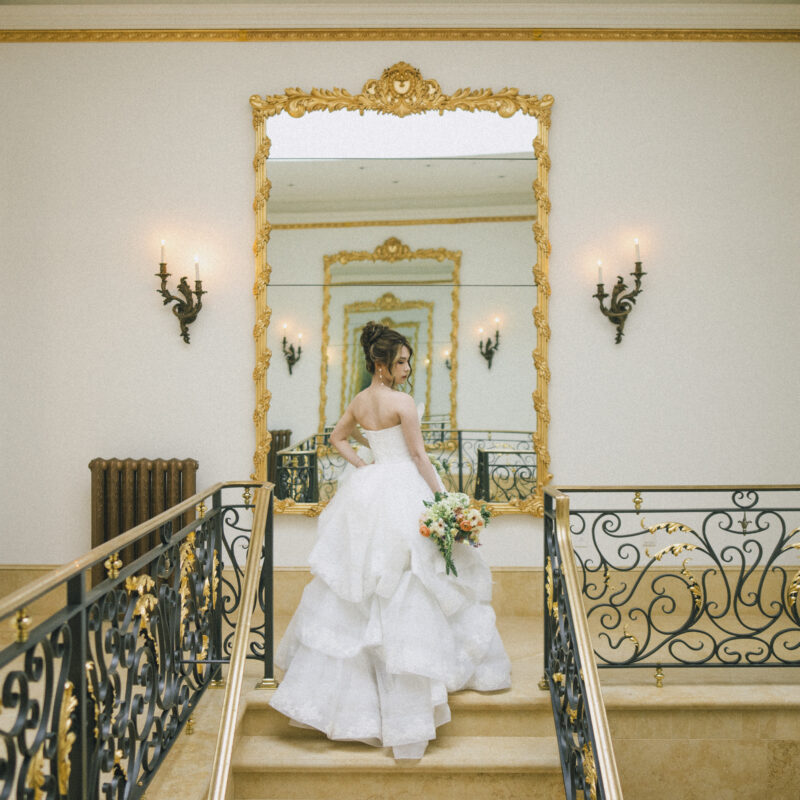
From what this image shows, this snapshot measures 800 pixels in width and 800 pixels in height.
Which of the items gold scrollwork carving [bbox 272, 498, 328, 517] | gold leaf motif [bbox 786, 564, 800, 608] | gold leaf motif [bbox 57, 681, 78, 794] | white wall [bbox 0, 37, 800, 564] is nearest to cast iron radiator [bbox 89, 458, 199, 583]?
white wall [bbox 0, 37, 800, 564]

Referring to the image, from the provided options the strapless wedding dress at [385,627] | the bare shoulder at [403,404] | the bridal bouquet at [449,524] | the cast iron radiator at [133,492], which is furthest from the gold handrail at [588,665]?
the cast iron radiator at [133,492]

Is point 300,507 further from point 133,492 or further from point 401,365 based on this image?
point 401,365

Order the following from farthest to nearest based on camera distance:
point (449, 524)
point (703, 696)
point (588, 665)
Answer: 1. point (703, 696)
2. point (449, 524)
3. point (588, 665)

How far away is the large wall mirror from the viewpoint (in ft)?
17.5

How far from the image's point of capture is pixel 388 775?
3484 millimetres

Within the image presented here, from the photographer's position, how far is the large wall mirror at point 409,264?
535 centimetres

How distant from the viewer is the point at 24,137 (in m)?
5.32

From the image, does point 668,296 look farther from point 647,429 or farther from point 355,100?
point 355,100

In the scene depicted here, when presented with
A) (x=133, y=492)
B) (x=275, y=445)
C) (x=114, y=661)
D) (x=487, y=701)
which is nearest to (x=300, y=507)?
(x=275, y=445)

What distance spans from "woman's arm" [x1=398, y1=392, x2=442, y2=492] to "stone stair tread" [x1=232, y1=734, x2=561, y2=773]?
135cm

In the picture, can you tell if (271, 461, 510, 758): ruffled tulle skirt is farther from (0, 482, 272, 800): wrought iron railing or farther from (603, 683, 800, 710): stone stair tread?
(603, 683, 800, 710): stone stair tread

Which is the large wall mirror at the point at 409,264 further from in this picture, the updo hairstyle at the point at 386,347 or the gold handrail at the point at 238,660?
the gold handrail at the point at 238,660

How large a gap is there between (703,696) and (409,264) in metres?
3.43

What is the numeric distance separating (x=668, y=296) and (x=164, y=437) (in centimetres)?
398
